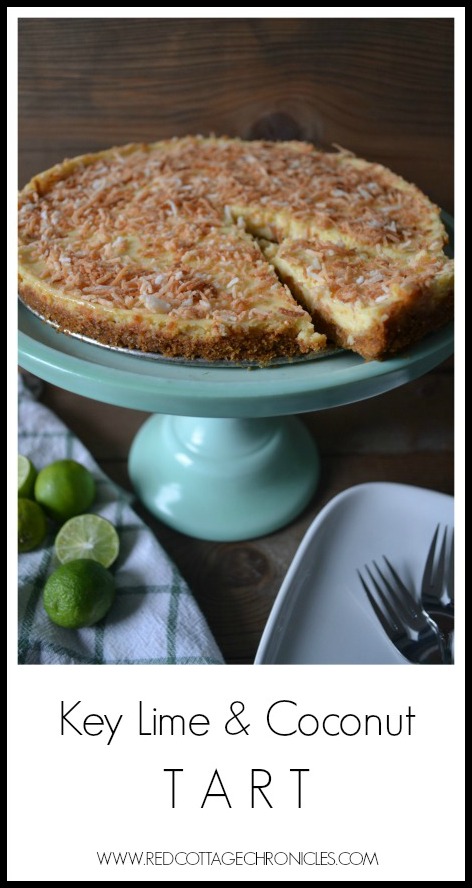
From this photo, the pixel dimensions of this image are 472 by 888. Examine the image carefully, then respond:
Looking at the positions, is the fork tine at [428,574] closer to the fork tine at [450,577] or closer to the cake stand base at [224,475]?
the fork tine at [450,577]

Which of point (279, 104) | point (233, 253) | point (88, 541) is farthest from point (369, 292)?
point (279, 104)

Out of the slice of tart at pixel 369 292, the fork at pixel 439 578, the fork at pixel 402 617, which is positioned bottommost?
the fork at pixel 402 617

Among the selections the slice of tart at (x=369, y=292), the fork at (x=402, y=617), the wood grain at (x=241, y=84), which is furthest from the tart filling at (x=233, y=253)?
the fork at (x=402, y=617)

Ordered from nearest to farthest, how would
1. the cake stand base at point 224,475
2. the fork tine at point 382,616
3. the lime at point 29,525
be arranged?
the fork tine at point 382,616 → the lime at point 29,525 → the cake stand base at point 224,475

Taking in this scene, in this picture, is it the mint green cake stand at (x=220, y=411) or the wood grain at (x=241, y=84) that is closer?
the mint green cake stand at (x=220, y=411)

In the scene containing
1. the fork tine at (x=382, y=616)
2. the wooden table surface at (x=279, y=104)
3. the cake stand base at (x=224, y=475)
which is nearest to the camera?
the fork tine at (x=382, y=616)

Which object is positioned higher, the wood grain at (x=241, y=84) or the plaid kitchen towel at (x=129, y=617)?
the wood grain at (x=241, y=84)
